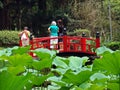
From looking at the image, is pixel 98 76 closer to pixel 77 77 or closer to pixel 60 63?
pixel 77 77

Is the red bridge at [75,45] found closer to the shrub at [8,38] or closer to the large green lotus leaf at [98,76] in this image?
the shrub at [8,38]

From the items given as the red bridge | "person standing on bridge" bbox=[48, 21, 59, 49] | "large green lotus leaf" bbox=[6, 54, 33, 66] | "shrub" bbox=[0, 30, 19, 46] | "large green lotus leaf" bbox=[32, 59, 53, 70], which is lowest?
"shrub" bbox=[0, 30, 19, 46]

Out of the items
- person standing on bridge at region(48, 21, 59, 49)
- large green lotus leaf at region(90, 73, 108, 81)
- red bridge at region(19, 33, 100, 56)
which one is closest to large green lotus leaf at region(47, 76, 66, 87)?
large green lotus leaf at region(90, 73, 108, 81)

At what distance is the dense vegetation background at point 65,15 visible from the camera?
1171 inches

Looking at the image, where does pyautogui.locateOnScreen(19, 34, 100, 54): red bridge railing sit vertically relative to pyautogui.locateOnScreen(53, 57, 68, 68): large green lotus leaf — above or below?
below

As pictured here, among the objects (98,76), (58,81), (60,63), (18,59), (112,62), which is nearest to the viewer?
(112,62)

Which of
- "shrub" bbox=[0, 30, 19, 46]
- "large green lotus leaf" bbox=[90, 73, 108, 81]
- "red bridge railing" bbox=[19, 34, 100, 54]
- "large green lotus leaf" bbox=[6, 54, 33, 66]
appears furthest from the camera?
"shrub" bbox=[0, 30, 19, 46]

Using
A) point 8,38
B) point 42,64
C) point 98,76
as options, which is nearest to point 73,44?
point 8,38

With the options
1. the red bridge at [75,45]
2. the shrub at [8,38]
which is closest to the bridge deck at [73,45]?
the red bridge at [75,45]

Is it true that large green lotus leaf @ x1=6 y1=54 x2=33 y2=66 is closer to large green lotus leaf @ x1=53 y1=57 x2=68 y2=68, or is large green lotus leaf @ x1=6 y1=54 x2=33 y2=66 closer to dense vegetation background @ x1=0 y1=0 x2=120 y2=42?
large green lotus leaf @ x1=53 y1=57 x2=68 y2=68

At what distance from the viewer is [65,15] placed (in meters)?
29.8

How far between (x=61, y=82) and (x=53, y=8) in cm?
2872

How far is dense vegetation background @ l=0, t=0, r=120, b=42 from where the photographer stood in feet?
97.6

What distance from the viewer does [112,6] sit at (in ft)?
105
